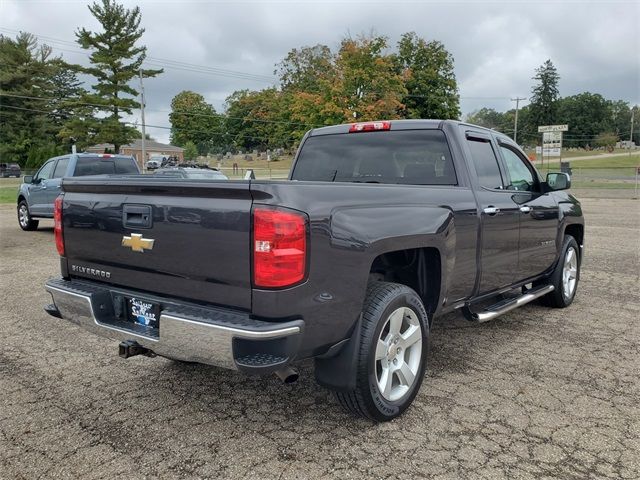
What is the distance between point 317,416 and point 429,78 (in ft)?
187

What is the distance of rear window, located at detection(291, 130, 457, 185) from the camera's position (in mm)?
4273

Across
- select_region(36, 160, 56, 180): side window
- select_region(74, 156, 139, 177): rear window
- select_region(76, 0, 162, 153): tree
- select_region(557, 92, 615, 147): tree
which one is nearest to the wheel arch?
select_region(74, 156, 139, 177): rear window

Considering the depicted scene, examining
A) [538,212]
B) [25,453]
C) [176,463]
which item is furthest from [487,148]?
[25,453]

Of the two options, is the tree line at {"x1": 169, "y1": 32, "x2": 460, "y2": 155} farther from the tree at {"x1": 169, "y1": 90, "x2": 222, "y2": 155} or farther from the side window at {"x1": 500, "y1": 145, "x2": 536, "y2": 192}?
the side window at {"x1": 500, "y1": 145, "x2": 536, "y2": 192}

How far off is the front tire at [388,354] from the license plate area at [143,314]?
1130mm

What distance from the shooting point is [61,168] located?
12.0 m

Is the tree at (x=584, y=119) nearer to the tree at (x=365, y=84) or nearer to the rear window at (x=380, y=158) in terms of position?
the tree at (x=365, y=84)

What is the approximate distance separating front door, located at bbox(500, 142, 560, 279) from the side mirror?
108mm

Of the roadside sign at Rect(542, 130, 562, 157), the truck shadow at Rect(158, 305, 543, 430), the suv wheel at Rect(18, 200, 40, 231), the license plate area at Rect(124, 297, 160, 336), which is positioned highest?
the roadside sign at Rect(542, 130, 562, 157)

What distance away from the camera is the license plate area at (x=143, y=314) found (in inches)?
117

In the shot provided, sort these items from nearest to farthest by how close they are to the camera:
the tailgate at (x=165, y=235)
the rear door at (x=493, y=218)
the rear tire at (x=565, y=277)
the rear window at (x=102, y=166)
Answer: the tailgate at (x=165, y=235) < the rear door at (x=493, y=218) < the rear tire at (x=565, y=277) < the rear window at (x=102, y=166)

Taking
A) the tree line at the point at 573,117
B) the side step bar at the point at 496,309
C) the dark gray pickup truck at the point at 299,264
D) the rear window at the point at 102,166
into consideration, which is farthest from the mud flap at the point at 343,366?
the tree line at the point at 573,117

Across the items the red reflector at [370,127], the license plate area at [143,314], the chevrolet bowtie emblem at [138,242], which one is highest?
the red reflector at [370,127]

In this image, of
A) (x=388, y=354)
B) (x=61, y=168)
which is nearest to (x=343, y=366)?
(x=388, y=354)
